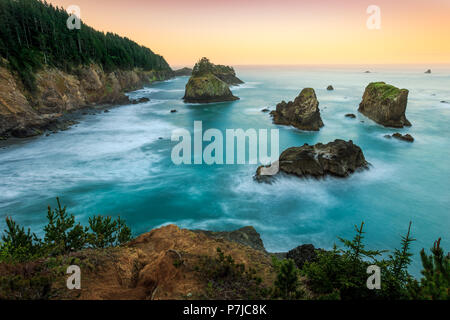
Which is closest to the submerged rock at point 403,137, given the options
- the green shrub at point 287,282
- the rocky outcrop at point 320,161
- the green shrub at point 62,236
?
the rocky outcrop at point 320,161

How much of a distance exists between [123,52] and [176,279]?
401ft

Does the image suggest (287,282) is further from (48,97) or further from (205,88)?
(205,88)

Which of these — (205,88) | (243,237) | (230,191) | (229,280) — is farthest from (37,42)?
(229,280)

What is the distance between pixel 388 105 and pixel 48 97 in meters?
67.1

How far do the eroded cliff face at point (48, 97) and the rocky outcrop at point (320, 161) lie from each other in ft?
129

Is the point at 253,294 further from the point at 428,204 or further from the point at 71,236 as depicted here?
the point at 428,204

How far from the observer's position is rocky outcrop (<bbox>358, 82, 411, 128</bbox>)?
4334cm

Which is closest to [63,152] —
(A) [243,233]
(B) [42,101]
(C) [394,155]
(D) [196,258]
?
(B) [42,101]

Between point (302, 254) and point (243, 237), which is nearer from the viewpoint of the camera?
point (302, 254)

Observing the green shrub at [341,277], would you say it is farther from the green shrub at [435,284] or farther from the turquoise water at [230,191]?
the turquoise water at [230,191]

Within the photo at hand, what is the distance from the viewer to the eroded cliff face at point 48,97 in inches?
1446

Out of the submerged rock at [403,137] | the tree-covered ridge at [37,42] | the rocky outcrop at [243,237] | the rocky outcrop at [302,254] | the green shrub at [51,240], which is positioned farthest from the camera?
the tree-covered ridge at [37,42]

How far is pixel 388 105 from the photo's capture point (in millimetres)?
44906

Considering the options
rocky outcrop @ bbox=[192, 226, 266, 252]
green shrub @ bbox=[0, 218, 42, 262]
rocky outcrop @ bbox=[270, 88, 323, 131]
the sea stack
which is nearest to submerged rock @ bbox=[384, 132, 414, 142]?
rocky outcrop @ bbox=[270, 88, 323, 131]
